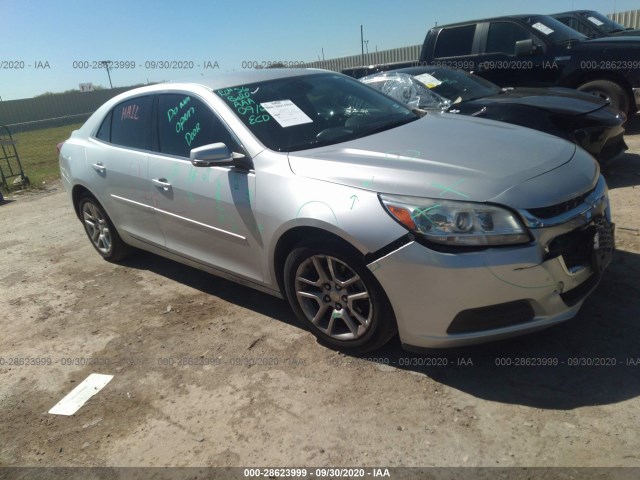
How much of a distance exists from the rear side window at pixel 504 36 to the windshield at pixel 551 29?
17 centimetres

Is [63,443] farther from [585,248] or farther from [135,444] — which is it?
[585,248]

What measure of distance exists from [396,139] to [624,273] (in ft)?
6.00

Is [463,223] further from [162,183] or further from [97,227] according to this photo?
[97,227]

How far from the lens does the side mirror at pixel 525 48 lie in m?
7.56

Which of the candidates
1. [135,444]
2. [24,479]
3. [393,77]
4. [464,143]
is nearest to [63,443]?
[24,479]

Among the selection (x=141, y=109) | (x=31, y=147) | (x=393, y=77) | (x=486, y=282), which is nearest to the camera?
(x=486, y=282)

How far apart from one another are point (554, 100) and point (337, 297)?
3.88m

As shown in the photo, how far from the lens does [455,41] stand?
877 centimetres

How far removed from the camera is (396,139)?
3.26 metres

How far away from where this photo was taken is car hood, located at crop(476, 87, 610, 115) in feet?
17.2

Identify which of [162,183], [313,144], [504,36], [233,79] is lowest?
[162,183]

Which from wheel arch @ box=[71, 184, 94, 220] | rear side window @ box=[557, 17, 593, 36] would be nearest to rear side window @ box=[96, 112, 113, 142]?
wheel arch @ box=[71, 184, 94, 220]

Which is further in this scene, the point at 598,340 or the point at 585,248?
the point at 598,340

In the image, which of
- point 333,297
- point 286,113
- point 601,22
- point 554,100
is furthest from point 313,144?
point 601,22
